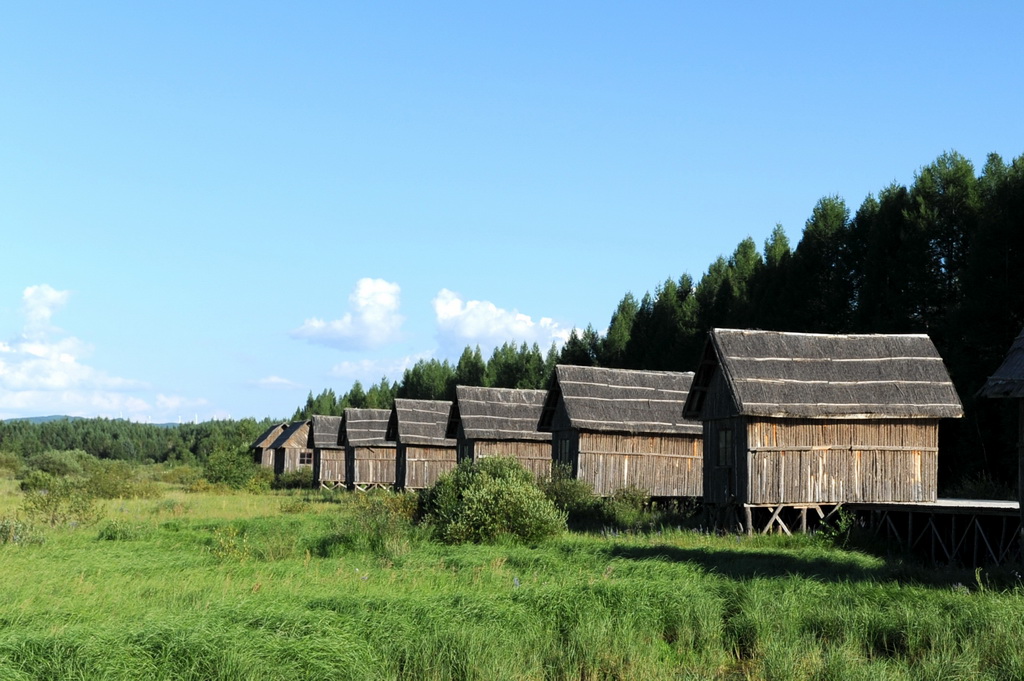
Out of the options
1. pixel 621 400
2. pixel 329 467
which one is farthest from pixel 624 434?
pixel 329 467

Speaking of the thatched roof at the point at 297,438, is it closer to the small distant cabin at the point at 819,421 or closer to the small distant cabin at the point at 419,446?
the small distant cabin at the point at 419,446

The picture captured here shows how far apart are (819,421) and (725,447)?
2.72m

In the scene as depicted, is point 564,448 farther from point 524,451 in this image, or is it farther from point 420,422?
point 420,422

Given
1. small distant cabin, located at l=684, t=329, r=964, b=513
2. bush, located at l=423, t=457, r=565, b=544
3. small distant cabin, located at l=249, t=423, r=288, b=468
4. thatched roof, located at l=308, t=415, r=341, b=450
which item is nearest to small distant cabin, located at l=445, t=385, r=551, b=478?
small distant cabin, located at l=684, t=329, r=964, b=513

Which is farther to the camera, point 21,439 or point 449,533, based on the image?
point 21,439

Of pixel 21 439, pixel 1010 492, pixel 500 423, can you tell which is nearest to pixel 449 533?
pixel 1010 492

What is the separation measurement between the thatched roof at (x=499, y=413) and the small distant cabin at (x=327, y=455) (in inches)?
908

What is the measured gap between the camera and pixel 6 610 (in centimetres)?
1282

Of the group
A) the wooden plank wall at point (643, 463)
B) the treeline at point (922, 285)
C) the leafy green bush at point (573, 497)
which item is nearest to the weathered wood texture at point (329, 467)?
the treeline at point (922, 285)

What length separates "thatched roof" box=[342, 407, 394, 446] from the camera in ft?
194

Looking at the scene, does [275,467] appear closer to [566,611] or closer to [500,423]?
[500,423]

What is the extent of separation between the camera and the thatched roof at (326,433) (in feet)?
223

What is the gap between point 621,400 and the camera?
121 ft

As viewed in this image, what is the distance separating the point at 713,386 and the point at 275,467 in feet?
204
